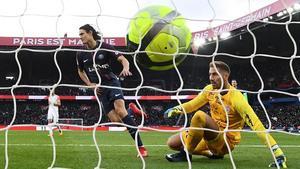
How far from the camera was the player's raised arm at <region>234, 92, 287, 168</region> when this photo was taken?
357 centimetres

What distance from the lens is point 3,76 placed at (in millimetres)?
22766

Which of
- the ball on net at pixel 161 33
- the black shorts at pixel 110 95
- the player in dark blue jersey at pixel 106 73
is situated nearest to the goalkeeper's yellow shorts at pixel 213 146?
the player in dark blue jersey at pixel 106 73

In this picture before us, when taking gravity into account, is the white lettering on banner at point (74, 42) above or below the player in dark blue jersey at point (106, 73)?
above

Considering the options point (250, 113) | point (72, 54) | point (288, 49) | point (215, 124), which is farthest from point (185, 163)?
point (288, 49)

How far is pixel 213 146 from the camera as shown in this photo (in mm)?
4047

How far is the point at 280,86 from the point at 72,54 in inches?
376

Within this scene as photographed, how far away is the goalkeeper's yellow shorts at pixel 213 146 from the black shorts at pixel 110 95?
1.01m

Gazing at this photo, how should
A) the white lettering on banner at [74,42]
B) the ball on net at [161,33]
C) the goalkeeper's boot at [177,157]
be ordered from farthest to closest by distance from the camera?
the white lettering on banner at [74,42] < the goalkeeper's boot at [177,157] < the ball on net at [161,33]

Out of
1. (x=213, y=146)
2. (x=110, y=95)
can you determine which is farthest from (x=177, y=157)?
(x=110, y=95)

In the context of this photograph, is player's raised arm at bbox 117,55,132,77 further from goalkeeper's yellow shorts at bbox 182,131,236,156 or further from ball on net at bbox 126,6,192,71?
goalkeeper's yellow shorts at bbox 182,131,236,156

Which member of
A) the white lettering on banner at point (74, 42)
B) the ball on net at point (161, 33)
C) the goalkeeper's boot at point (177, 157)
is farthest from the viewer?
the white lettering on banner at point (74, 42)

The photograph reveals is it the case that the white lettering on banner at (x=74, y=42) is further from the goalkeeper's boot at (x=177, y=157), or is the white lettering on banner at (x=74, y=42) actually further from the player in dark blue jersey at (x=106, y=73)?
the goalkeeper's boot at (x=177, y=157)

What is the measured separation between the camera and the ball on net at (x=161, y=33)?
336 cm

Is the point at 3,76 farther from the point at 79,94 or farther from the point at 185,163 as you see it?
the point at 185,163
